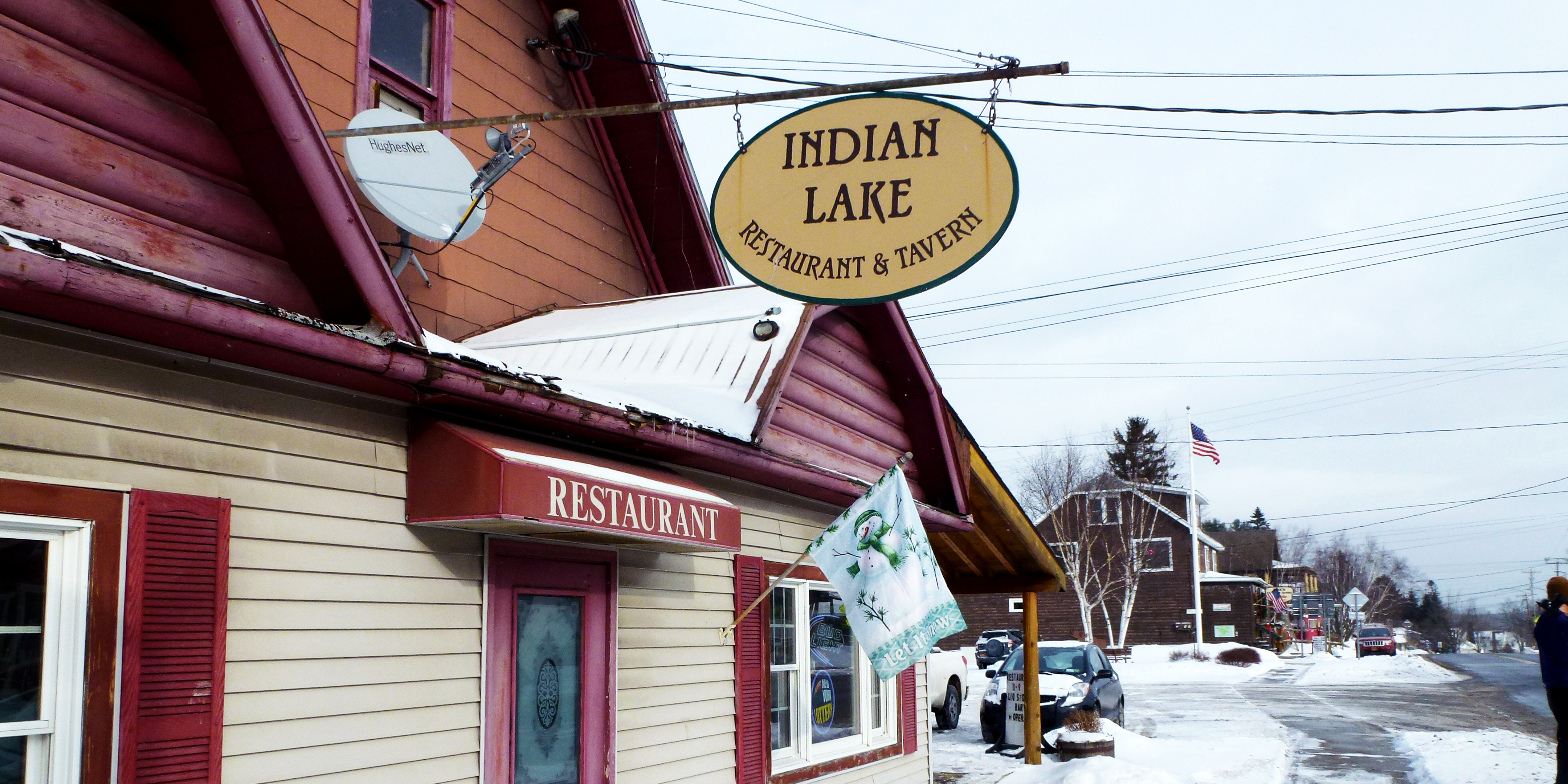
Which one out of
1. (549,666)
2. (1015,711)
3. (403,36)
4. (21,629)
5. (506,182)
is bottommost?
(1015,711)

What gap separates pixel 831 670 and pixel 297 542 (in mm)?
5458

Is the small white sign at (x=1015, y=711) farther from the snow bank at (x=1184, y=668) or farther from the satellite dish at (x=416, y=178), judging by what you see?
the snow bank at (x=1184, y=668)

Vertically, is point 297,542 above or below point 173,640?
above

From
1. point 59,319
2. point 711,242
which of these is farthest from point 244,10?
point 711,242

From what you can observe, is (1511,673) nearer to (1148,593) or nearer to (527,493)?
(1148,593)

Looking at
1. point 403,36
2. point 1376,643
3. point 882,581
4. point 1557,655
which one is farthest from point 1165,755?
point 1376,643

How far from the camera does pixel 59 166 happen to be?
4.42 meters

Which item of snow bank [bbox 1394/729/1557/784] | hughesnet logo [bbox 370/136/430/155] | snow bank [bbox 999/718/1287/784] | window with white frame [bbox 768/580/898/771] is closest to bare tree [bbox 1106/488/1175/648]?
snow bank [bbox 1394/729/1557/784]

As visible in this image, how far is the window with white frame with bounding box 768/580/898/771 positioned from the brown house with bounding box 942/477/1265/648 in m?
43.1

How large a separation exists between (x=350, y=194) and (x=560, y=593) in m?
2.42

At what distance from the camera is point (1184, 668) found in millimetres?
41000

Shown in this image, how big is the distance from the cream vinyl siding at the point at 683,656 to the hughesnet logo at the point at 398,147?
2478mm

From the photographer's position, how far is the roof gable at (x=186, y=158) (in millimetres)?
4422

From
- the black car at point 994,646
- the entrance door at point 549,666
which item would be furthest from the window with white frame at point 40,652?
the black car at point 994,646
